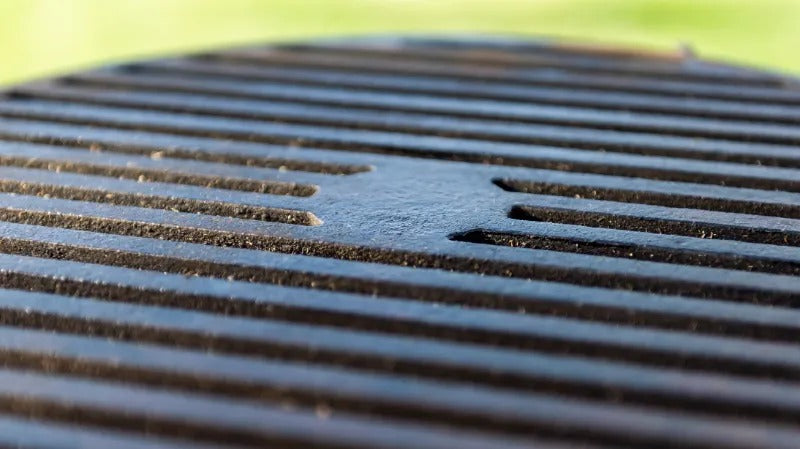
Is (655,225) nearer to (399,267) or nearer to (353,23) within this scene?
(399,267)

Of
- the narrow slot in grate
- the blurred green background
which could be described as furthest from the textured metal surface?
the blurred green background

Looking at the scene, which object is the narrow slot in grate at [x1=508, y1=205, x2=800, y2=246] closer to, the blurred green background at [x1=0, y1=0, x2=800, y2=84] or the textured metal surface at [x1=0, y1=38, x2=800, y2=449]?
the textured metal surface at [x1=0, y1=38, x2=800, y2=449]

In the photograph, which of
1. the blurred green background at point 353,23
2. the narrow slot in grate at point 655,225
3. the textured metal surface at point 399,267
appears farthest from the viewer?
the blurred green background at point 353,23

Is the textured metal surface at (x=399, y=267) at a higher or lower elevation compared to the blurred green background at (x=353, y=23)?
lower

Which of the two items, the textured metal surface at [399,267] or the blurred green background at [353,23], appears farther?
the blurred green background at [353,23]

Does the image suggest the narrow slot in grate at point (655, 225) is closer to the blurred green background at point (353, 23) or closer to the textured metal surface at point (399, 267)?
the textured metal surface at point (399, 267)

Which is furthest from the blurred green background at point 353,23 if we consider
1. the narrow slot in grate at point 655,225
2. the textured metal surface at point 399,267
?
the narrow slot in grate at point 655,225

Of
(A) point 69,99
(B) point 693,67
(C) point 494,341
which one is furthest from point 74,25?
(C) point 494,341
